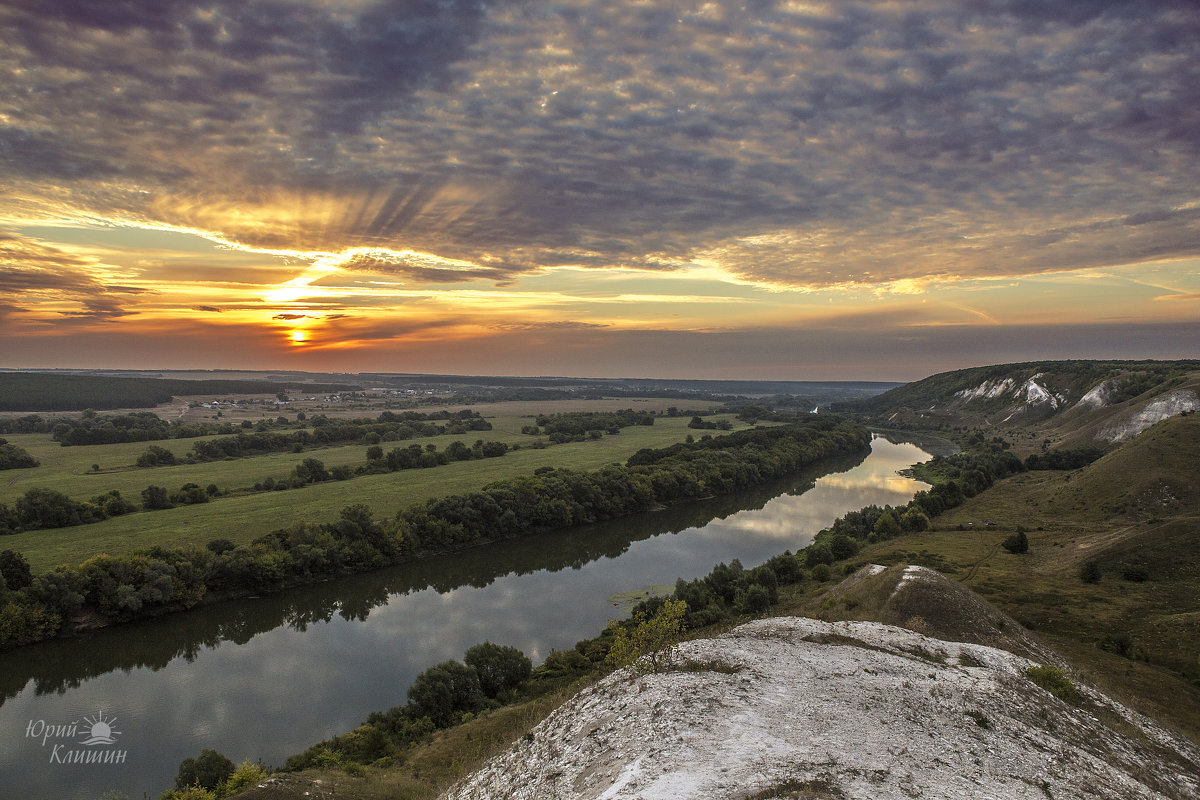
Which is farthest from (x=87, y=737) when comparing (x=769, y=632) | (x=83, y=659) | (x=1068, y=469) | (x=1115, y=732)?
(x=1068, y=469)

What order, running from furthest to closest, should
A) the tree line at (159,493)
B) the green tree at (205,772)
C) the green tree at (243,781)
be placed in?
the tree line at (159,493)
the green tree at (205,772)
the green tree at (243,781)

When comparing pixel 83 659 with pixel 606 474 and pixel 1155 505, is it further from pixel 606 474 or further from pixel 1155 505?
pixel 1155 505

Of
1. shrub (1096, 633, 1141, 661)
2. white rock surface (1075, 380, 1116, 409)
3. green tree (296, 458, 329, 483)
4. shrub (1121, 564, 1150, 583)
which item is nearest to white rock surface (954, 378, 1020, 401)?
white rock surface (1075, 380, 1116, 409)

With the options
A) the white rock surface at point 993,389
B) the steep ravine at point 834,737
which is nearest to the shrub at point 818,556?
the steep ravine at point 834,737

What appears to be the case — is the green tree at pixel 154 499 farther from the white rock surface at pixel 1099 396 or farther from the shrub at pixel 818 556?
the white rock surface at pixel 1099 396

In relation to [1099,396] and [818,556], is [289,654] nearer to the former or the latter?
[818,556]
